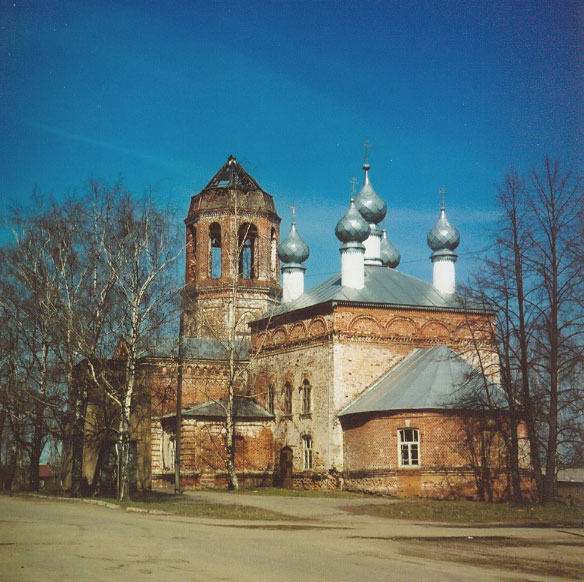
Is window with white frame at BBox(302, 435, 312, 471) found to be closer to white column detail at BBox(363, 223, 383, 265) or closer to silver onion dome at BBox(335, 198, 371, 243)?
silver onion dome at BBox(335, 198, 371, 243)

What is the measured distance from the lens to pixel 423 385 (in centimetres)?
2780

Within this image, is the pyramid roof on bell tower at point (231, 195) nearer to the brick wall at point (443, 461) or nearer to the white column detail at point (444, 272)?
the white column detail at point (444, 272)

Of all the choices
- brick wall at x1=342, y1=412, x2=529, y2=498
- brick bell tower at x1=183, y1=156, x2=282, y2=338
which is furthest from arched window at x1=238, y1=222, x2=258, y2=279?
brick wall at x1=342, y1=412, x2=529, y2=498

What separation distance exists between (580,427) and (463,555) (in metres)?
11.5

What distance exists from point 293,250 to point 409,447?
12832 mm

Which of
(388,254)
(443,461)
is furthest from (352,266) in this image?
(443,461)

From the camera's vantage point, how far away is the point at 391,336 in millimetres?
31188

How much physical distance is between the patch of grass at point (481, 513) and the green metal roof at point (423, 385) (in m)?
4.07

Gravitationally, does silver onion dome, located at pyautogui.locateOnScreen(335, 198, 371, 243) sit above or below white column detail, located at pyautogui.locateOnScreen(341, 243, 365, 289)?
above

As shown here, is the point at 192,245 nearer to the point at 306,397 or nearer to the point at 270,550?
the point at 306,397

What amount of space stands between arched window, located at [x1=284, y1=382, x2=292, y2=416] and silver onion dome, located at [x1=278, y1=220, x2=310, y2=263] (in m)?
6.51

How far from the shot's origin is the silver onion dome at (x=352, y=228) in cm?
3238

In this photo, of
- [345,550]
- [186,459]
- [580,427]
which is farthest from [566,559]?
[186,459]

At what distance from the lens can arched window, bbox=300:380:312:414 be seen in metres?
31.9
